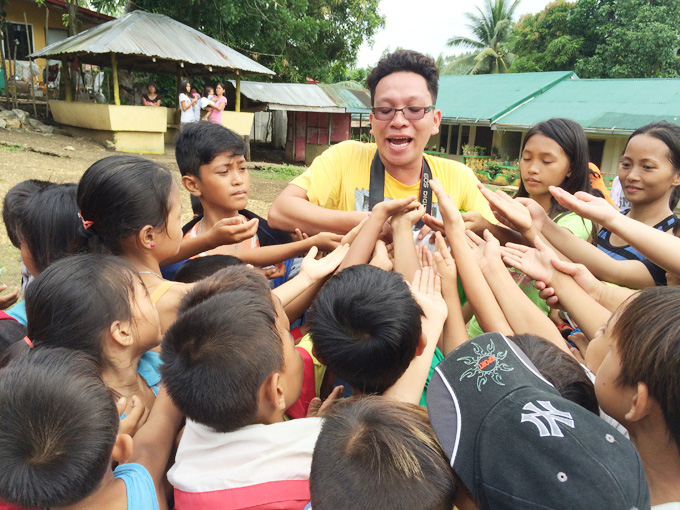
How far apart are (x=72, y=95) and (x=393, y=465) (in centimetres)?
1801

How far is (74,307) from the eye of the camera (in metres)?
1.54

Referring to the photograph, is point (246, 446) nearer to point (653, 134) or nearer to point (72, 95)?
point (653, 134)

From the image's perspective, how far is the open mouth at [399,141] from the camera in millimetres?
2418

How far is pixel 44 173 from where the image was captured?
9422 millimetres

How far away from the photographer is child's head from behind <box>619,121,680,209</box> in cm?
246

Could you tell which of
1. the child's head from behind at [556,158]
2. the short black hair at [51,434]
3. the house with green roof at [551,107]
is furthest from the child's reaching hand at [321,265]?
the house with green roof at [551,107]

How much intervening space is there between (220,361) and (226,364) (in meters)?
0.02

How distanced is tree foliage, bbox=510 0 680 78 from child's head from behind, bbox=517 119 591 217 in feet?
76.9

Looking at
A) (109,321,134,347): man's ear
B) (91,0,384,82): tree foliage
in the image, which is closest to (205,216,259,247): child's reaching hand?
(109,321,134,347): man's ear

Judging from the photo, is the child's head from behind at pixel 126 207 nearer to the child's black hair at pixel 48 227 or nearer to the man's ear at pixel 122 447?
the child's black hair at pixel 48 227

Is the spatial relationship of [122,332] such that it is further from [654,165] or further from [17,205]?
[654,165]

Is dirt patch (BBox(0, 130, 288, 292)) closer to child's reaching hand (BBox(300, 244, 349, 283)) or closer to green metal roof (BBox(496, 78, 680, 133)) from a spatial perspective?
child's reaching hand (BBox(300, 244, 349, 283))

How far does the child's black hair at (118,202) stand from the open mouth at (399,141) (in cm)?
112

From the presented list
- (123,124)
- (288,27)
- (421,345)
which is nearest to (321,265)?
(421,345)
